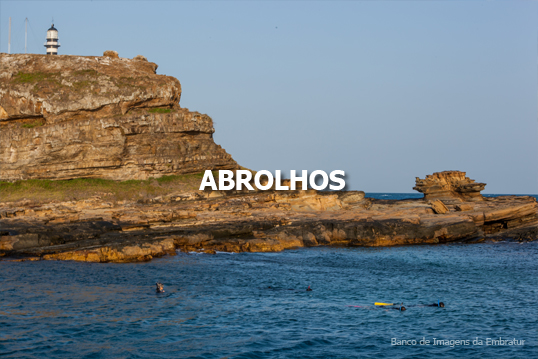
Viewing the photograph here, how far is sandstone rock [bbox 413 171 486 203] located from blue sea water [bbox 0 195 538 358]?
59.9 feet

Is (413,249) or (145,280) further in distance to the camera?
(413,249)

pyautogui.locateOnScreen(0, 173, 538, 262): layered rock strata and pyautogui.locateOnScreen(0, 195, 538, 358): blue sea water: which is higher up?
pyautogui.locateOnScreen(0, 173, 538, 262): layered rock strata

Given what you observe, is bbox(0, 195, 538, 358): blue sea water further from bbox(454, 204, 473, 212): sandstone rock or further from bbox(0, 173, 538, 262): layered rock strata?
bbox(454, 204, 473, 212): sandstone rock

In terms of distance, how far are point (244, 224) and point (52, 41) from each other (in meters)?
67.4

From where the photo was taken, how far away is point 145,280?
113 ft

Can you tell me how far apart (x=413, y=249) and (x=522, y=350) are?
2764 centimetres

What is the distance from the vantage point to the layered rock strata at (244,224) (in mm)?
43719

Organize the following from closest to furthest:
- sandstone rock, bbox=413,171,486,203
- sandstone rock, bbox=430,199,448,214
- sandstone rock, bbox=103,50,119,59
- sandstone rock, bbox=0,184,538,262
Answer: sandstone rock, bbox=0,184,538,262, sandstone rock, bbox=430,199,448,214, sandstone rock, bbox=413,171,486,203, sandstone rock, bbox=103,50,119,59

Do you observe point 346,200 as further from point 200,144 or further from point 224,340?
point 224,340

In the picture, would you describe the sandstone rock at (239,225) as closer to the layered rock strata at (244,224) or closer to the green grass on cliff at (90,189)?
the layered rock strata at (244,224)

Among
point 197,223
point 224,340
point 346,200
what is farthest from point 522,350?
point 346,200

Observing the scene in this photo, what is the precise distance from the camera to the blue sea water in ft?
72.8

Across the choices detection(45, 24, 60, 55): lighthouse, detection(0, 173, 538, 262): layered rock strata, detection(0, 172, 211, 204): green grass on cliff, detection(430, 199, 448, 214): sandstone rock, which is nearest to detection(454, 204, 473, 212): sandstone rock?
detection(0, 173, 538, 262): layered rock strata

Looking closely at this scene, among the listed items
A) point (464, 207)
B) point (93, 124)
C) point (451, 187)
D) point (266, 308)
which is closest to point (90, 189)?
point (93, 124)
